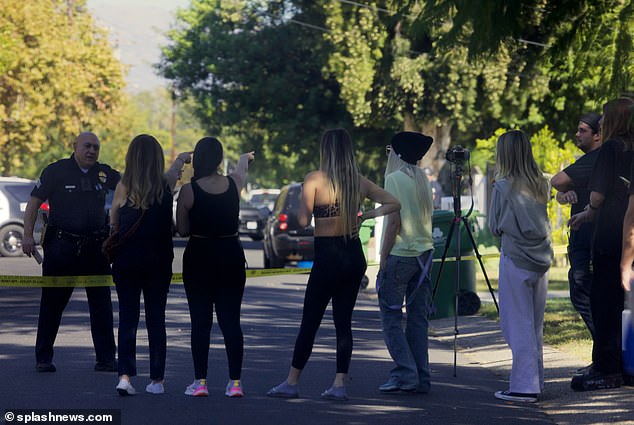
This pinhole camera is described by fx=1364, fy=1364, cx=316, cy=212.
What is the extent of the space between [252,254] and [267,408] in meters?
25.2

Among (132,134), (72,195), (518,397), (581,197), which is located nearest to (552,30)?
(581,197)

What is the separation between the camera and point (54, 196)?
33.8 feet

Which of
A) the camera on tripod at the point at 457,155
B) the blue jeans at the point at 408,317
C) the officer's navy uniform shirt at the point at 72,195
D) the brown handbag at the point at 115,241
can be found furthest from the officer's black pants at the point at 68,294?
the camera on tripod at the point at 457,155

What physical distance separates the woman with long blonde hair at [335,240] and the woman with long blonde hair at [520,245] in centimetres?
80

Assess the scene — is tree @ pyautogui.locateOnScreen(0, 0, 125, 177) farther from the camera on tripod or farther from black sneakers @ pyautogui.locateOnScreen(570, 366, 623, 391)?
black sneakers @ pyautogui.locateOnScreen(570, 366, 623, 391)

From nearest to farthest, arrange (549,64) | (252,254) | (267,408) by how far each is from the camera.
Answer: (267,408), (549,64), (252,254)

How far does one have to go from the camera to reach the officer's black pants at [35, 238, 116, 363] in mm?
10297

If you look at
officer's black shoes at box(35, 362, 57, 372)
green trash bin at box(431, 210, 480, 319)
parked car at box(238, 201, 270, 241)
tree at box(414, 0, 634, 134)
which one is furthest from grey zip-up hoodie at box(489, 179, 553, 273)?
parked car at box(238, 201, 270, 241)

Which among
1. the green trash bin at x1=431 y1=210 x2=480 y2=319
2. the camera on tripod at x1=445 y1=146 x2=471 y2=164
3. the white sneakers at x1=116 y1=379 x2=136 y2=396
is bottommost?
the white sneakers at x1=116 y1=379 x2=136 y2=396

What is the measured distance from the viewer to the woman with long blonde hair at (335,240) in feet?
29.8

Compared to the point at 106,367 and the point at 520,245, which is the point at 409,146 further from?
the point at 106,367

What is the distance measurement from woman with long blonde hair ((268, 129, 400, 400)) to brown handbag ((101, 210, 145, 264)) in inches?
45.3

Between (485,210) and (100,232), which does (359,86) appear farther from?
(100,232)

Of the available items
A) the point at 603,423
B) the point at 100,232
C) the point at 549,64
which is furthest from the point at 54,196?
the point at 603,423
